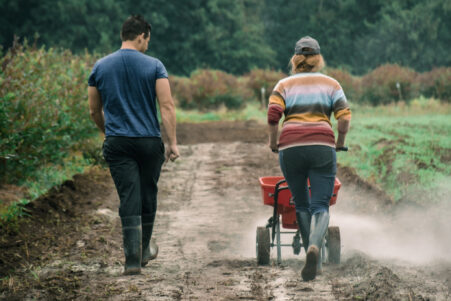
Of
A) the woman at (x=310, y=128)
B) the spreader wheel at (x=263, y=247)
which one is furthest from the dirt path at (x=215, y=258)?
the woman at (x=310, y=128)

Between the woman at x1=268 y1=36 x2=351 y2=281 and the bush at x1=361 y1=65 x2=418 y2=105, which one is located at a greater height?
the woman at x1=268 y1=36 x2=351 y2=281

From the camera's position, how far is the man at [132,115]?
5270 millimetres

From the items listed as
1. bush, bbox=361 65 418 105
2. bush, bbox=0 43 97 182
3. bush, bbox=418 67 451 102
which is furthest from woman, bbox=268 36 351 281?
bush, bbox=418 67 451 102

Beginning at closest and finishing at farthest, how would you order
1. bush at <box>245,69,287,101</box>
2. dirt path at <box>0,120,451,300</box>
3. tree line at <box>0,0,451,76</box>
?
dirt path at <box>0,120,451,300</box> < bush at <box>245,69,287,101</box> < tree line at <box>0,0,451,76</box>

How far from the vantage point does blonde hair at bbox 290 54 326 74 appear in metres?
5.13

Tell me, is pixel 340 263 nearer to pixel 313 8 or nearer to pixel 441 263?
pixel 441 263

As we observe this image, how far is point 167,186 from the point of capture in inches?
418

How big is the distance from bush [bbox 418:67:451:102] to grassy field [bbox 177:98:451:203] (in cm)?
962

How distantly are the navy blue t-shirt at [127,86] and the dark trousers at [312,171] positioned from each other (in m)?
1.27

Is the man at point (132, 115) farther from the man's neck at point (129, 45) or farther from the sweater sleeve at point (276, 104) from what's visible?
the sweater sleeve at point (276, 104)

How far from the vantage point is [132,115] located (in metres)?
5.28

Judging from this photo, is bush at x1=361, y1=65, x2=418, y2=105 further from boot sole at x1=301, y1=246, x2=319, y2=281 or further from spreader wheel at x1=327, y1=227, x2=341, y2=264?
boot sole at x1=301, y1=246, x2=319, y2=281

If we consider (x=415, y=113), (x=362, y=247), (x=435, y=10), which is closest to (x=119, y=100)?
(x=362, y=247)

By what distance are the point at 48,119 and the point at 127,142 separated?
4.62m
